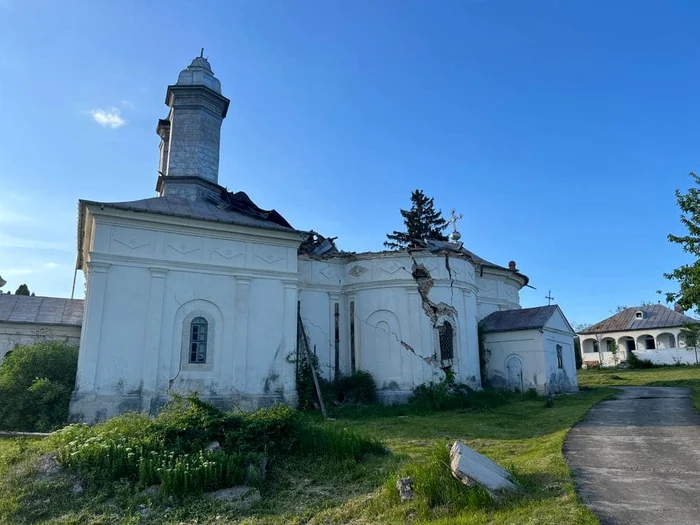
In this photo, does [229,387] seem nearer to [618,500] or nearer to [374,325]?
[374,325]

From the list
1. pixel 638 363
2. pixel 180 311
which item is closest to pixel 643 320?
pixel 638 363

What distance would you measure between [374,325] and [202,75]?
11893mm

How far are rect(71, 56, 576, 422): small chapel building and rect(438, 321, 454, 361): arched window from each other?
0.04 m

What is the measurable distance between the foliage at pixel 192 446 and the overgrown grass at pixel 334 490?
4 centimetres

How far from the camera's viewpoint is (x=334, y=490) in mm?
7980

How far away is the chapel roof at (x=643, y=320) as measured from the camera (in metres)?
43.0

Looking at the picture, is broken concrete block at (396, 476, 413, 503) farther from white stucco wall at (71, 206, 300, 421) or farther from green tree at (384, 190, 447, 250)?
green tree at (384, 190, 447, 250)

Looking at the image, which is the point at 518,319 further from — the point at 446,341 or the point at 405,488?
the point at 405,488

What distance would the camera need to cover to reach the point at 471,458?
7055 mm

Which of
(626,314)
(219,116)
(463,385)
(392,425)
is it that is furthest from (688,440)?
(626,314)

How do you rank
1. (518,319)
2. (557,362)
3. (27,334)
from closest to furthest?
1. (27,334)
2. (557,362)
3. (518,319)

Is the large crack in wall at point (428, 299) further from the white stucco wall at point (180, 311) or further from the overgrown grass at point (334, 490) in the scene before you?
the overgrown grass at point (334, 490)

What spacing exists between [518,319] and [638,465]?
1444 centimetres

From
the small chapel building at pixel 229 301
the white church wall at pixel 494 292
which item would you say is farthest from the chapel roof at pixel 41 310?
the white church wall at pixel 494 292
